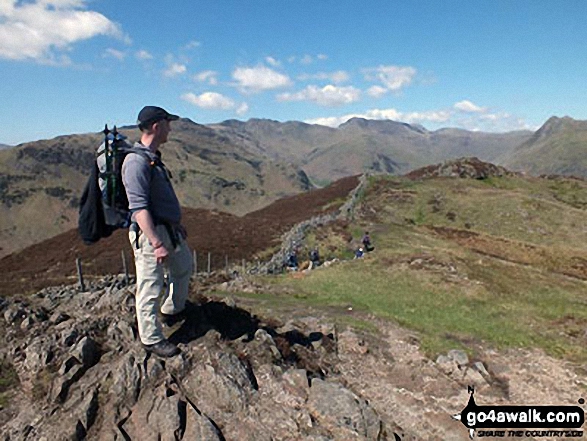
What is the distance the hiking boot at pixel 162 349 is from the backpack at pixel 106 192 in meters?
2.48

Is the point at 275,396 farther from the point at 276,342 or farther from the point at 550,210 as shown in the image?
the point at 550,210

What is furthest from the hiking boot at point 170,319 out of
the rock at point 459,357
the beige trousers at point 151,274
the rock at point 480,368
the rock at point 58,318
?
the rock at point 480,368

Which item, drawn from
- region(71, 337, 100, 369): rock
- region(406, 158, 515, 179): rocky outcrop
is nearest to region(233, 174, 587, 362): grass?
region(71, 337, 100, 369): rock

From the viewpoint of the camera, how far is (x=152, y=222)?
323 inches

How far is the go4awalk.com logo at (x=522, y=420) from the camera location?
11.0 m

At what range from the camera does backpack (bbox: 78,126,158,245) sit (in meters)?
8.38

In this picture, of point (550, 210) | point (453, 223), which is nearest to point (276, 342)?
point (453, 223)

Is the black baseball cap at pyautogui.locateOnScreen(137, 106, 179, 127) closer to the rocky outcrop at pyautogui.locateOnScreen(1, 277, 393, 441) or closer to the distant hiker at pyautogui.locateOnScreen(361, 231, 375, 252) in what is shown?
the rocky outcrop at pyautogui.locateOnScreen(1, 277, 393, 441)

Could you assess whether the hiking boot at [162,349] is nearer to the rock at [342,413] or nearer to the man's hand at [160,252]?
the man's hand at [160,252]

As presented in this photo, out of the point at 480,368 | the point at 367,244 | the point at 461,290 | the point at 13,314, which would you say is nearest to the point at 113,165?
the point at 13,314

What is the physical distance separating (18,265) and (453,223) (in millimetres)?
60097

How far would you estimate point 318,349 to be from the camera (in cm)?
1278

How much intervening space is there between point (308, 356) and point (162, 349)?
417cm

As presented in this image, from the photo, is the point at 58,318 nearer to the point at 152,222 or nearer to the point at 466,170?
the point at 152,222
